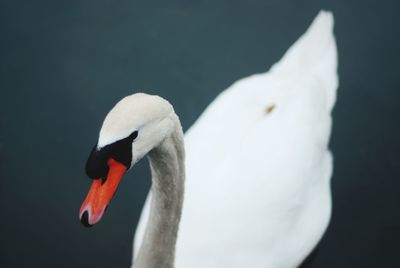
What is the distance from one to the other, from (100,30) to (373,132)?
2525 millimetres

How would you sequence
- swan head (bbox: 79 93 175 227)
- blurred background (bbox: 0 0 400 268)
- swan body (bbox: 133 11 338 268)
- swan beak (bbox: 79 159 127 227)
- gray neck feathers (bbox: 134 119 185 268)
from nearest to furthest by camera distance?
swan head (bbox: 79 93 175 227)
swan beak (bbox: 79 159 127 227)
gray neck feathers (bbox: 134 119 185 268)
swan body (bbox: 133 11 338 268)
blurred background (bbox: 0 0 400 268)

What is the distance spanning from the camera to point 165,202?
3029mm

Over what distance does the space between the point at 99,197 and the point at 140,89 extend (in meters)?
2.99

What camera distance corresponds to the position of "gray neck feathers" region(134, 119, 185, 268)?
8.99ft

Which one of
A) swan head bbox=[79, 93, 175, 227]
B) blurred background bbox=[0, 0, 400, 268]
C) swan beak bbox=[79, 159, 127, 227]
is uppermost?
blurred background bbox=[0, 0, 400, 268]

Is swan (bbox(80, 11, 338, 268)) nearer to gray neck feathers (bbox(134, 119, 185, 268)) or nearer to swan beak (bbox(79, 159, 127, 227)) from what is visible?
gray neck feathers (bbox(134, 119, 185, 268))

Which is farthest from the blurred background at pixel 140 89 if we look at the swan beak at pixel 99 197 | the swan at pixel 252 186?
the swan beak at pixel 99 197

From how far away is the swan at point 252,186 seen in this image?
3.85 m

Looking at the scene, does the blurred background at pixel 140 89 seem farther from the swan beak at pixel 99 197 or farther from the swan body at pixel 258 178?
the swan beak at pixel 99 197

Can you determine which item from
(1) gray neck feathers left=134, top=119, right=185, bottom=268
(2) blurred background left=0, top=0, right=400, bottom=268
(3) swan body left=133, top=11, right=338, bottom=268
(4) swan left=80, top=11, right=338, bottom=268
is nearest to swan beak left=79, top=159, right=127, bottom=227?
(1) gray neck feathers left=134, top=119, right=185, bottom=268

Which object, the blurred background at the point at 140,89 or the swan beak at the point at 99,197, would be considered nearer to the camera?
the swan beak at the point at 99,197

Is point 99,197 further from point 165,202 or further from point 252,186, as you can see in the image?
point 252,186

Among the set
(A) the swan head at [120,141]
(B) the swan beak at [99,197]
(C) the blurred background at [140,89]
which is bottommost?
(B) the swan beak at [99,197]

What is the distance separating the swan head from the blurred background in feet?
7.28
